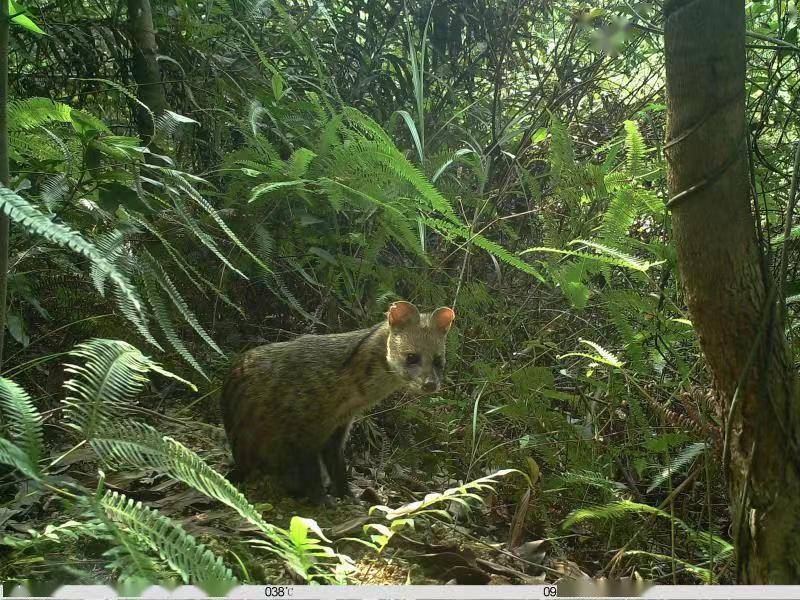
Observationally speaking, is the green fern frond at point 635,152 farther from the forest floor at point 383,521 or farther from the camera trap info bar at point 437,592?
the camera trap info bar at point 437,592

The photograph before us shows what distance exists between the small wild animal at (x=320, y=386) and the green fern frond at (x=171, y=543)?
2127 mm

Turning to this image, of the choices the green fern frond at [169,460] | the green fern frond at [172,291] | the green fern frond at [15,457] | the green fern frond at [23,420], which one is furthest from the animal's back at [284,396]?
the green fern frond at [15,457]

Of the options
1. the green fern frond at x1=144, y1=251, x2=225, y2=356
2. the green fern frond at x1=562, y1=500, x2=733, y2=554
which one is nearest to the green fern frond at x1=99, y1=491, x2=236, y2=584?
the green fern frond at x1=144, y1=251, x2=225, y2=356

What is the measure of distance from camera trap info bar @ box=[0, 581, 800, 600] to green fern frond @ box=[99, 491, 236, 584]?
0.18 feet

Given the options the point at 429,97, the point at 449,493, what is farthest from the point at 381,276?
the point at 449,493

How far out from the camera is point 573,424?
14.2 feet

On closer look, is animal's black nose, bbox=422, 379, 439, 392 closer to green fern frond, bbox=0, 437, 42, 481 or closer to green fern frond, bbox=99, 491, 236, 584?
green fern frond, bbox=99, 491, 236, 584

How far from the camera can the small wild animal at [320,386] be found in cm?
442

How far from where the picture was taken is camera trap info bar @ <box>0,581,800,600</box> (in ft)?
7.24

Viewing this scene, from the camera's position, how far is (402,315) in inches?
183

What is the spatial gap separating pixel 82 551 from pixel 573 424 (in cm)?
275

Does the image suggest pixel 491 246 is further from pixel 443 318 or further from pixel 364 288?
pixel 364 288

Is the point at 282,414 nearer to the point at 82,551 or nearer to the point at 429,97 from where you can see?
the point at 82,551

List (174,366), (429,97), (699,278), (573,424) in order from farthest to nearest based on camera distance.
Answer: (429,97) → (174,366) → (573,424) → (699,278)
